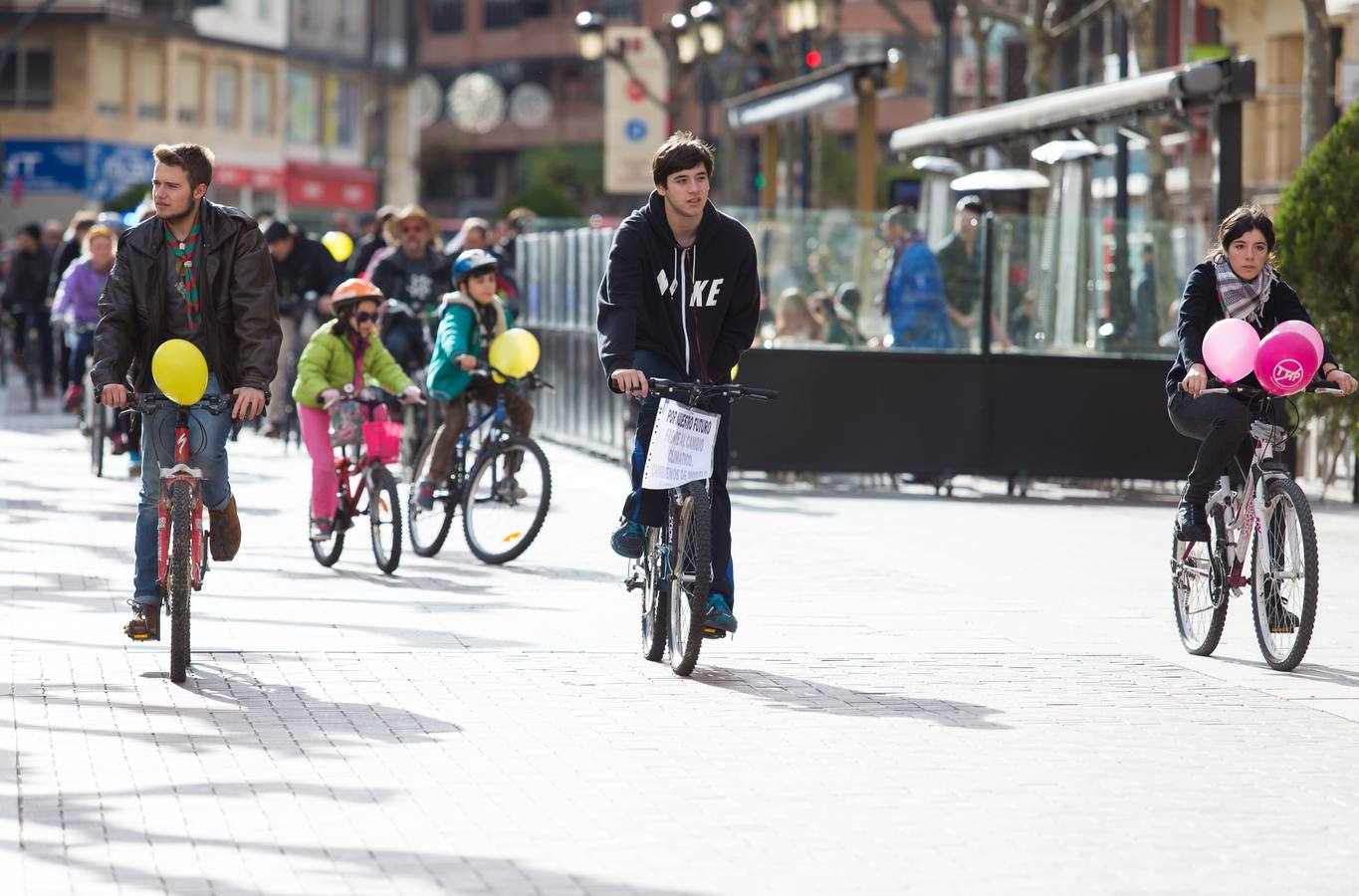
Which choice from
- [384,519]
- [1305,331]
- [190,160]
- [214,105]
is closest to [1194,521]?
[1305,331]

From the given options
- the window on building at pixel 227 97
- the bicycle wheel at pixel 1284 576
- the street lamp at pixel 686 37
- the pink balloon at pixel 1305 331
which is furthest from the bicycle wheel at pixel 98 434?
the window on building at pixel 227 97

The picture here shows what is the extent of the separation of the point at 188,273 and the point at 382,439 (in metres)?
3.55

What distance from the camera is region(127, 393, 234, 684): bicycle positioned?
28.4 feet

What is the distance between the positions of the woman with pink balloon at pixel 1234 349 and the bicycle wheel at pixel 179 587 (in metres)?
3.64

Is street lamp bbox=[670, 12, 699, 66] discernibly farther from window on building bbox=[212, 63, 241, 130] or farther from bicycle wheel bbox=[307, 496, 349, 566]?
window on building bbox=[212, 63, 241, 130]

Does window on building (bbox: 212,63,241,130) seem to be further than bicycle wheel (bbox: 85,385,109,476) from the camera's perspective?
Yes

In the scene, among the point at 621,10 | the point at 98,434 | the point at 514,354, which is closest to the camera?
the point at 514,354

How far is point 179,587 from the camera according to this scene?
8.68 m

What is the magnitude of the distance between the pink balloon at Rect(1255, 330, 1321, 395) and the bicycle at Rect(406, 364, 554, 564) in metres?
4.38

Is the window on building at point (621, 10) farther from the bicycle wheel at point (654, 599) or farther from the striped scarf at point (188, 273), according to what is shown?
the striped scarf at point (188, 273)

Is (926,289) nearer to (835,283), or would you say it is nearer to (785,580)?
(835,283)

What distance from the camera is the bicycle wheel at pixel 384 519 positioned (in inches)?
486

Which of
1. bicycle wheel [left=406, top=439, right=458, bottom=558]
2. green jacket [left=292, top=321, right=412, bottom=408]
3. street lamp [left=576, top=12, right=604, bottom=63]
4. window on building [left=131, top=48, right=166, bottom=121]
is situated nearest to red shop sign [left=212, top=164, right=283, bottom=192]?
window on building [left=131, top=48, right=166, bottom=121]

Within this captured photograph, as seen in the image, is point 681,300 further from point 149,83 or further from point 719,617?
point 149,83
